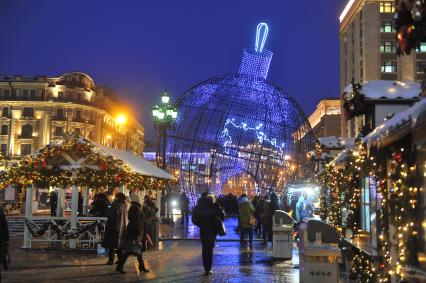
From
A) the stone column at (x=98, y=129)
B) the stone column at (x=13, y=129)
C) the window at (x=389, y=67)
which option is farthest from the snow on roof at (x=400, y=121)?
the stone column at (x=98, y=129)

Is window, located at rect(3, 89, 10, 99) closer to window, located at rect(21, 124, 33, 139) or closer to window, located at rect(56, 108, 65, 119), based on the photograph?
window, located at rect(21, 124, 33, 139)

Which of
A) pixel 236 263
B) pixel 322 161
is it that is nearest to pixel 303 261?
pixel 236 263

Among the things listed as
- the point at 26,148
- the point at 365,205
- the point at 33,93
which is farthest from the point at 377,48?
the point at 365,205

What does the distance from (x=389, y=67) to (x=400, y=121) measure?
7091 cm

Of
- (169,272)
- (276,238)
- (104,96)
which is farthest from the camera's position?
(104,96)

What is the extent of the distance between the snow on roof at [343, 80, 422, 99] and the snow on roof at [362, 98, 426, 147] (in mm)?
2875

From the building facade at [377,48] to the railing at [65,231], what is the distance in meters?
59.7

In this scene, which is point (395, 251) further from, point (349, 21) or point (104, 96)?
point (104, 96)

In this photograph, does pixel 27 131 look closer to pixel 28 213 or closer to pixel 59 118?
pixel 59 118

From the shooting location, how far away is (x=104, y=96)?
91.8m

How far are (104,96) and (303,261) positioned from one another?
281 feet

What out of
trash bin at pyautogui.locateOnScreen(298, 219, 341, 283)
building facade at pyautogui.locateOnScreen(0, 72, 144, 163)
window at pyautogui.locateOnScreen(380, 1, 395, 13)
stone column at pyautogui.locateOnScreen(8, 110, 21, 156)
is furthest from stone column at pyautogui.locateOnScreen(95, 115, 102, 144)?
trash bin at pyautogui.locateOnScreen(298, 219, 341, 283)

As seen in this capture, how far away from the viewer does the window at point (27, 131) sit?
80.4 m

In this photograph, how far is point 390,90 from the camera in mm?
11008
